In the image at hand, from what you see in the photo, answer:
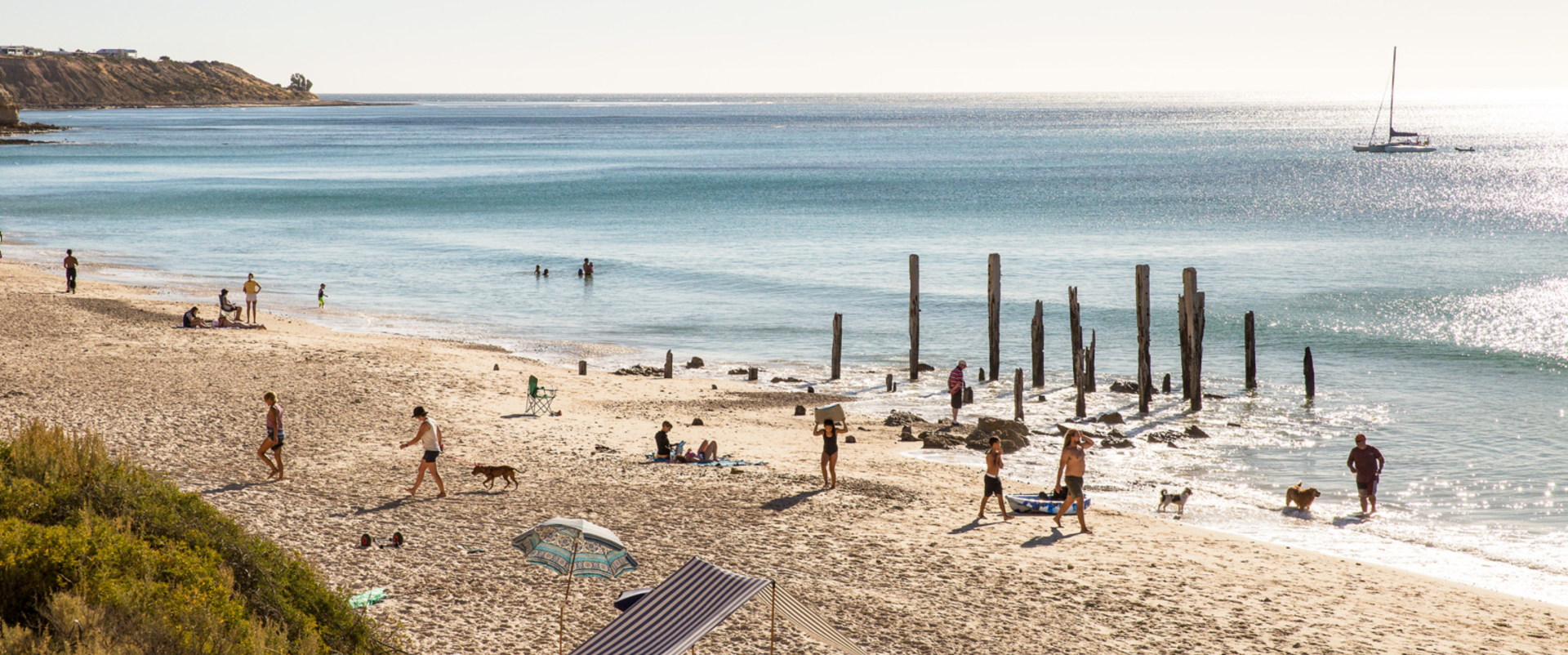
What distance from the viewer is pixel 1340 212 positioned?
62.7 meters

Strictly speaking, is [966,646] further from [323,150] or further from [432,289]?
[323,150]

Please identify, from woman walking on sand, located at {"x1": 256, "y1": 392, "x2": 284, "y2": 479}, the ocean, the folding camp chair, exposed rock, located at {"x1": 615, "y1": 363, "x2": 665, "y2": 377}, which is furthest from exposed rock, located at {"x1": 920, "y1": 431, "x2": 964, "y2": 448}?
woman walking on sand, located at {"x1": 256, "y1": 392, "x2": 284, "y2": 479}

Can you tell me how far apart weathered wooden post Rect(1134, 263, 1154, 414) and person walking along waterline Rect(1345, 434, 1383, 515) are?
7061 millimetres

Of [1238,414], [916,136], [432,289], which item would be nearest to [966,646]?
[1238,414]

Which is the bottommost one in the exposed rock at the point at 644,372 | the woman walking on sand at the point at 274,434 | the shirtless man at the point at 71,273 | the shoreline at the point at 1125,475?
the shoreline at the point at 1125,475

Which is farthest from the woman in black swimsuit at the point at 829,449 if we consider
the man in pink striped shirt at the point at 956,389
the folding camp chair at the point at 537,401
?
the folding camp chair at the point at 537,401

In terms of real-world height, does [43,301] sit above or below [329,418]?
above

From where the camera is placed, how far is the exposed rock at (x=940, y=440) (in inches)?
786

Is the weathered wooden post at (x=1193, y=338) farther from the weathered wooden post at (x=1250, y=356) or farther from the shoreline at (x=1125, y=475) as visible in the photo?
the weathered wooden post at (x=1250, y=356)

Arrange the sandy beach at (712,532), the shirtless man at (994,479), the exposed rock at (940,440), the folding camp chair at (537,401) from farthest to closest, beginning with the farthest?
the folding camp chair at (537,401) → the exposed rock at (940,440) → the shirtless man at (994,479) → the sandy beach at (712,532)

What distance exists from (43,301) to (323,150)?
9552cm

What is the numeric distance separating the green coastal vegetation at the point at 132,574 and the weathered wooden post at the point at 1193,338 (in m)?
19.6

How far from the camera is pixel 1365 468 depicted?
54.3 ft

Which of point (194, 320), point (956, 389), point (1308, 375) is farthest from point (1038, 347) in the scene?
point (194, 320)
